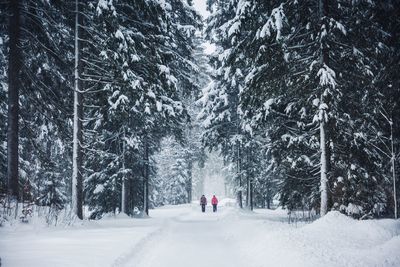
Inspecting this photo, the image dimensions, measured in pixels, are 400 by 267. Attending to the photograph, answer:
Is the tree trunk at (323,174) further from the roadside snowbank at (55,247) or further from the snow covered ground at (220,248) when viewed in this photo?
the roadside snowbank at (55,247)

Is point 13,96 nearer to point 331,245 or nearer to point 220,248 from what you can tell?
point 220,248

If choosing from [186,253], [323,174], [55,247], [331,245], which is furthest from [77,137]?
[331,245]

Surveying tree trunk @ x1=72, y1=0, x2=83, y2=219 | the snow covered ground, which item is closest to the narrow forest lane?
the snow covered ground

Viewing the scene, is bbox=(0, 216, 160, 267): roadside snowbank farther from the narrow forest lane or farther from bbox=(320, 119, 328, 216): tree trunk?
bbox=(320, 119, 328, 216): tree trunk

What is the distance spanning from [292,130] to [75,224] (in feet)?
32.9

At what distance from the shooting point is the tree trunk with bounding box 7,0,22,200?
11633 mm

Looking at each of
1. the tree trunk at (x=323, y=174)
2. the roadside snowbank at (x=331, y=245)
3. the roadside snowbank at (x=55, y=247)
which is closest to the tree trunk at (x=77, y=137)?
the roadside snowbank at (x=55, y=247)

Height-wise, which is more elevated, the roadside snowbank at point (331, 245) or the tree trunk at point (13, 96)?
the tree trunk at point (13, 96)

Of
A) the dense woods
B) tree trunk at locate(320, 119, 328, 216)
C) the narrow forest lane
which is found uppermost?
the dense woods

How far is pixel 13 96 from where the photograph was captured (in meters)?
12.0

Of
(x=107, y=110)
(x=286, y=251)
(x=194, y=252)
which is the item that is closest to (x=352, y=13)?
(x=286, y=251)

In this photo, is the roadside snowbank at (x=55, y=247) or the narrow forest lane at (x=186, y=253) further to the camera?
the narrow forest lane at (x=186, y=253)

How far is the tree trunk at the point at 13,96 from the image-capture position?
38.2 feet

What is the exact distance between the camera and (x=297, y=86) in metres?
11.4
